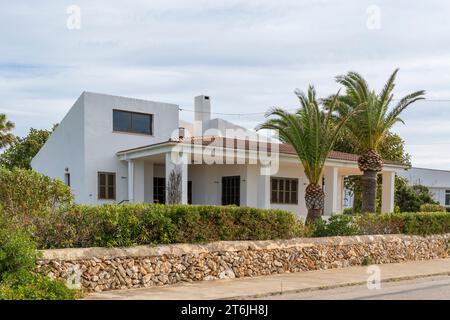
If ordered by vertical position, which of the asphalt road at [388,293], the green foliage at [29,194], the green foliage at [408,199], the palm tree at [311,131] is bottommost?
the green foliage at [408,199]

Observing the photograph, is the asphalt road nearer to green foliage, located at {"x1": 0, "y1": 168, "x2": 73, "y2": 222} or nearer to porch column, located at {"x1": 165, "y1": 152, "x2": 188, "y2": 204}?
green foliage, located at {"x1": 0, "y1": 168, "x2": 73, "y2": 222}

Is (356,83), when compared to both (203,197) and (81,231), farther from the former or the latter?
(81,231)

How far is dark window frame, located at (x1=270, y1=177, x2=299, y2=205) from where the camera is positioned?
83.1ft

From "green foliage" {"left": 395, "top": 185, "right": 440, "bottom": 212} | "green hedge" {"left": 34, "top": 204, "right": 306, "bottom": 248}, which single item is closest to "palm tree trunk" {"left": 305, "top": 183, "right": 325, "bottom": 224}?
"green hedge" {"left": 34, "top": 204, "right": 306, "bottom": 248}

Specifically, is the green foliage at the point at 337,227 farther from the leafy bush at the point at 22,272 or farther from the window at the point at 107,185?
the window at the point at 107,185

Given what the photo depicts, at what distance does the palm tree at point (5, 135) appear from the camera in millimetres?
35344

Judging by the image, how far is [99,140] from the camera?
2338 cm

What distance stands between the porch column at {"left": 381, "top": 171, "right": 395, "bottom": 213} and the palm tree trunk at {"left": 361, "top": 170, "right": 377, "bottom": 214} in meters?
4.53

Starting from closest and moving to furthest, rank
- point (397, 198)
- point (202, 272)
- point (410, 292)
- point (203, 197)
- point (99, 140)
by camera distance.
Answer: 1. point (410, 292)
2. point (202, 272)
3. point (99, 140)
4. point (203, 197)
5. point (397, 198)

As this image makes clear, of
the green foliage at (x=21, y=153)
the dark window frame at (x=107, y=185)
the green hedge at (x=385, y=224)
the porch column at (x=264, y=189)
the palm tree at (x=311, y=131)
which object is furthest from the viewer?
the green foliage at (x=21, y=153)

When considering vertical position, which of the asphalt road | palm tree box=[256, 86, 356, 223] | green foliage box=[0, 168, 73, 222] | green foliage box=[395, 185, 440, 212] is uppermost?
palm tree box=[256, 86, 356, 223]

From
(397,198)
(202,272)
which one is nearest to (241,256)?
(202,272)

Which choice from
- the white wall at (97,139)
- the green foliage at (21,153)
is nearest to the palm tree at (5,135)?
the green foliage at (21,153)

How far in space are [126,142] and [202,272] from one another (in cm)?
1363
